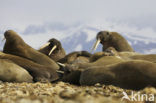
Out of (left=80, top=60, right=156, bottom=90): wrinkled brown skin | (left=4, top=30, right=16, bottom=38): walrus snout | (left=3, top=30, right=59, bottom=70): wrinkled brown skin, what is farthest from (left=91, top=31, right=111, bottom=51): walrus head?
(left=80, top=60, right=156, bottom=90): wrinkled brown skin

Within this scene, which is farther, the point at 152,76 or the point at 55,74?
the point at 55,74

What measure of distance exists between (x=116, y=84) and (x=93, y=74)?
567 millimetres

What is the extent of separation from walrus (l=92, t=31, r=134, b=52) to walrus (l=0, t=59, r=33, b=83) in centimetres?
567

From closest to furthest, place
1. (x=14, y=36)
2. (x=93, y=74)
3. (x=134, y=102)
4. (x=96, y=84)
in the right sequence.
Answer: (x=134, y=102)
(x=96, y=84)
(x=93, y=74)
(x=14, y=36)

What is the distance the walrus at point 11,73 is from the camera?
6.73 metres

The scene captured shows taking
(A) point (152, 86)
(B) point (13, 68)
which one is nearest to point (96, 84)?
(A) point (152, 86)

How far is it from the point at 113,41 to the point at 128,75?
7425 mm

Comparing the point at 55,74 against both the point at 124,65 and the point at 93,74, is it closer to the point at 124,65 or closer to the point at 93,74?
the point at 93,74

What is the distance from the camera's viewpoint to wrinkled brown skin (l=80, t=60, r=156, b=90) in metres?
4.88

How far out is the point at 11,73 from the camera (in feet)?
22.4

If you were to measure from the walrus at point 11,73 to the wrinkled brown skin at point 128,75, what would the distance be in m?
2.20

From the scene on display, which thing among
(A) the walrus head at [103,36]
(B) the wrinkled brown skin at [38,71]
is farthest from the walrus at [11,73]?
(A) the walrus head at [103,36]

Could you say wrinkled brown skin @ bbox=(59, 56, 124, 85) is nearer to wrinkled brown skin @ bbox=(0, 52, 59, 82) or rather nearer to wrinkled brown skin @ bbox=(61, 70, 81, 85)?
wrinkled brown skin @ bbox=(61, 70, 81, 85)

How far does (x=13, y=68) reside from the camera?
690 centimetres
